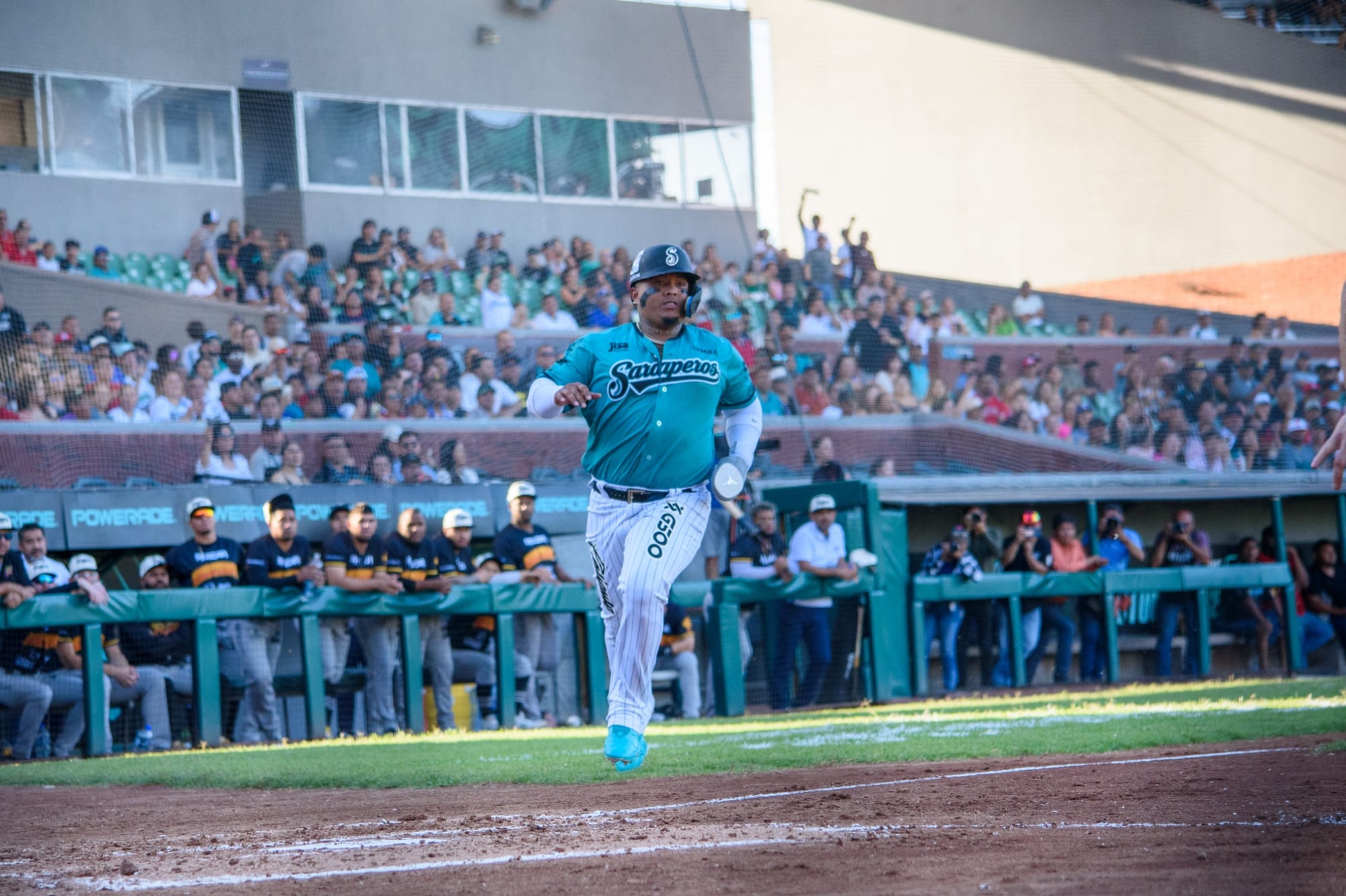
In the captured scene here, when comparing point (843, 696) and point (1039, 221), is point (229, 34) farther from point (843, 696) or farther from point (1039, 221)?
point (1039, 221)

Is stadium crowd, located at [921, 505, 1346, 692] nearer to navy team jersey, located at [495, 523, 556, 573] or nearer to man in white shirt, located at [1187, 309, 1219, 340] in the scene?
navy team jersey, located at [495, 523, 556, 573]

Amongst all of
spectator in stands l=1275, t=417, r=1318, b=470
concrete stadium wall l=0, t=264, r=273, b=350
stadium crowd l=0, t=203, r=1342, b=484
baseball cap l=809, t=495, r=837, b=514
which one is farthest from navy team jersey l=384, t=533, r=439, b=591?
spectator in stands l=1275, t=417, r=1318, b=470

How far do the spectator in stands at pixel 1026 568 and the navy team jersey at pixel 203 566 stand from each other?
294 inches

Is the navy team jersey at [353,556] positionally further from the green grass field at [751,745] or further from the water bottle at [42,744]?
the water bottle at [42,744]

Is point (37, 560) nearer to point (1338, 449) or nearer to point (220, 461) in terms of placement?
point (220, 461)

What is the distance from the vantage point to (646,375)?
6312 millimetres

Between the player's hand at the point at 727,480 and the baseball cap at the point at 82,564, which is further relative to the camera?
the baseball cap at the point at 82,564

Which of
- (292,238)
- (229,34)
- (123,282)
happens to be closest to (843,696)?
(123,282)

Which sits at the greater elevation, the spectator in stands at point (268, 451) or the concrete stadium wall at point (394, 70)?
the concrete stadium wall at point (394, 70)

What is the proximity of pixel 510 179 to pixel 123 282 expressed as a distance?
27.3 feet

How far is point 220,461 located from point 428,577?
9.39ft

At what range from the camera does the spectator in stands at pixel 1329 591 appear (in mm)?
17297

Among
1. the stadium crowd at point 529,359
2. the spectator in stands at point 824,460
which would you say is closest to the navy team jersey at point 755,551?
the spectator in stands at point 824,460

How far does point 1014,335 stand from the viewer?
21.9 metres
